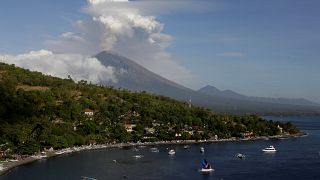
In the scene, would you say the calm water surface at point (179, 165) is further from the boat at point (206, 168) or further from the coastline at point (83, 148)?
the coastline at point (83, 148)

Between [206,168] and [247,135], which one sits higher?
[247,135]

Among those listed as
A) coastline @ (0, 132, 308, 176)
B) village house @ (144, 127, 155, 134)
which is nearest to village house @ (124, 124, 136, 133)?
village house @ (144, 127, 155, 134)

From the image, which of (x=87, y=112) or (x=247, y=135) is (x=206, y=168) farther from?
(x=247, y=135)

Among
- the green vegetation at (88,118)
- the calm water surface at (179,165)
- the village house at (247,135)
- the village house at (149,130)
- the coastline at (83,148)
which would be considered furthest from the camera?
the village house at (247,135)

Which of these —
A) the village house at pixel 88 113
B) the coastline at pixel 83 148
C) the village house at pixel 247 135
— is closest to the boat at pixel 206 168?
the coastline at pixel 83 148

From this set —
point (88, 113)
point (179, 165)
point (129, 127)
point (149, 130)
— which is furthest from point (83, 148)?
point (149, 130)

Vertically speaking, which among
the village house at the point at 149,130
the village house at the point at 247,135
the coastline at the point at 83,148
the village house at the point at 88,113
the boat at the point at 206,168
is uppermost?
the village house at the point at 88,113

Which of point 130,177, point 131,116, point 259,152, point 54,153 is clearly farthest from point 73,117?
point 130,177
